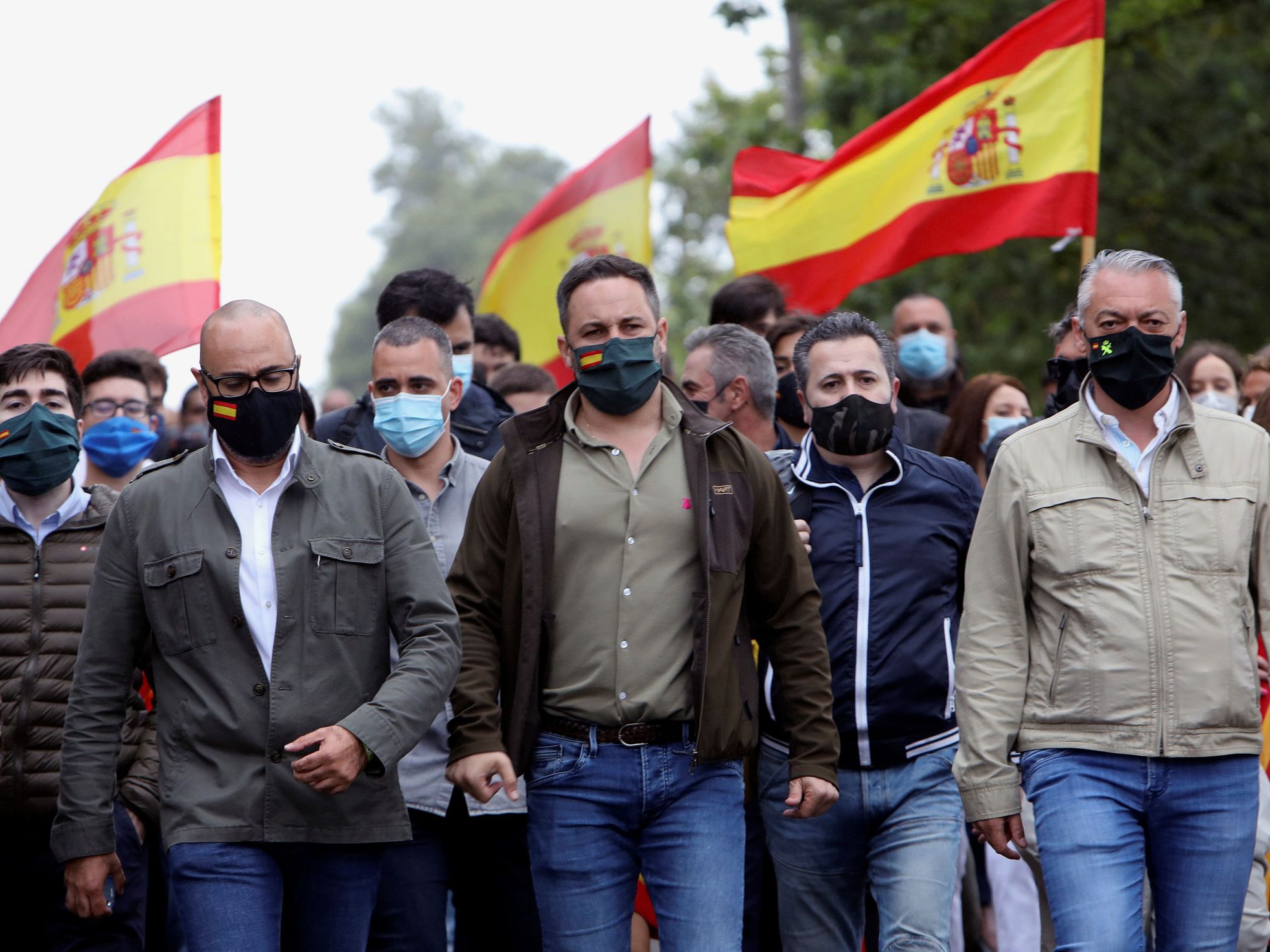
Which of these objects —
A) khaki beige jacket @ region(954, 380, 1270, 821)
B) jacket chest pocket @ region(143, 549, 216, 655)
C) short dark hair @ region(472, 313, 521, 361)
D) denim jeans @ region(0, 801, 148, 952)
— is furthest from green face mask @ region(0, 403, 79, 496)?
short dark hair @ region(472, 313, 521, 361)

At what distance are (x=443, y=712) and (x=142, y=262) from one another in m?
3.91

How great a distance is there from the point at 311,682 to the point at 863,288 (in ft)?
49.3

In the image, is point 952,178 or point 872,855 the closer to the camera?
point 872,855

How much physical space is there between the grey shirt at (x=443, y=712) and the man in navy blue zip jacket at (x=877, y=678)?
1.06 metres

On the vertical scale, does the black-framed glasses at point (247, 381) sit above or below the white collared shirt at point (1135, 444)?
above

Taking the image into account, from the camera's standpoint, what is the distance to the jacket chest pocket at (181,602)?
4.89m

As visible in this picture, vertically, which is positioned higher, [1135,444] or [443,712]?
[1135,444]

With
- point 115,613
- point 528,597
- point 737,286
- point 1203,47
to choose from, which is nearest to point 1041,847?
point 528,597

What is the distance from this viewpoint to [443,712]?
20.1ft

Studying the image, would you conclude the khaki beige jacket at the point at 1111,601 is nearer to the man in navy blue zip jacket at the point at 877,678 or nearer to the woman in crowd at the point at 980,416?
the man in navy blue zip jacket at the point at 877,678

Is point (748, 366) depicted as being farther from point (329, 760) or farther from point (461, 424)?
point (329, 760)

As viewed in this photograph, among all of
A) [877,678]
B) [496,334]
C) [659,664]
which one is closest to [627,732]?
[659,664]

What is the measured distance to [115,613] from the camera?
16.4 feet

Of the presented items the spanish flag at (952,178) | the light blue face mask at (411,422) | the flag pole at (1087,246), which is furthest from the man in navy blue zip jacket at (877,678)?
the spanish flag at (952,178)
